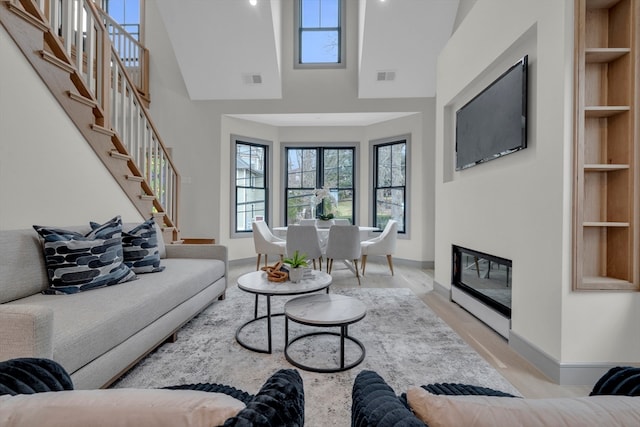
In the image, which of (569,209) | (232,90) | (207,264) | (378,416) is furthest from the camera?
(232,90)

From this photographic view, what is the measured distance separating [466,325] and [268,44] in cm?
477

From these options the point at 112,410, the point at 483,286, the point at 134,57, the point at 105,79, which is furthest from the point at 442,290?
the point at 134,57

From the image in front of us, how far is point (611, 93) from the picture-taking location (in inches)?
73.7

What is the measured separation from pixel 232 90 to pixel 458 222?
14.0 ft

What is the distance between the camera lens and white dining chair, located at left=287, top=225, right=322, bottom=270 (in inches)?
167

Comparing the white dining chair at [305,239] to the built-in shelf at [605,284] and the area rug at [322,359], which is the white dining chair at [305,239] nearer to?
the area rug at [322,359]

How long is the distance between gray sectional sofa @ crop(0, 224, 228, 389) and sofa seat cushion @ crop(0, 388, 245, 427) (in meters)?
0.87

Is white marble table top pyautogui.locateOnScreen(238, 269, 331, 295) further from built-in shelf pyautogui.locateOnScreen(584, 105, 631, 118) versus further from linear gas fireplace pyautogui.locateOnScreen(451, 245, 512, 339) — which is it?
built-in shelf pyautogui.locateOnScreen(584, 105, 631, 118)

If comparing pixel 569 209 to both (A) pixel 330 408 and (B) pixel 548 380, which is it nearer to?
(B) pixel 548 380

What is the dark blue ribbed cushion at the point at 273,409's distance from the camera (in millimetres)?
494

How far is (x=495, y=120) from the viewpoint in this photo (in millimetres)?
2580

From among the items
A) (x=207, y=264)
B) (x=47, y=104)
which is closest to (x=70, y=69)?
(x=47, y=104)

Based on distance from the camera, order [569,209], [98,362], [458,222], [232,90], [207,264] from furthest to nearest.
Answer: [232,90], [458,222], [207,264], [569,209], [98,362]

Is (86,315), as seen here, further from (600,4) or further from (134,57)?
(134,57)
